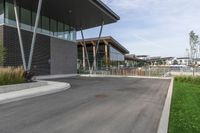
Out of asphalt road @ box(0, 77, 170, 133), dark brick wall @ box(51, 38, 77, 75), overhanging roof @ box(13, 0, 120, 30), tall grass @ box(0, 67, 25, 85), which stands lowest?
asphalt road @ box(0, 77, 170, 133)

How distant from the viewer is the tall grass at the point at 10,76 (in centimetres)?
1327

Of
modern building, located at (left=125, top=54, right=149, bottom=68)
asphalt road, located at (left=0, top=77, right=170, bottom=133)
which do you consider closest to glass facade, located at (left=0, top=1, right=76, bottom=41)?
asphalt road, located at (left=0, top=77, right=170, bottom=133)

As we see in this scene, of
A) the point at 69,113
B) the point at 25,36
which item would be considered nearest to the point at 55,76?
the point at 25,36

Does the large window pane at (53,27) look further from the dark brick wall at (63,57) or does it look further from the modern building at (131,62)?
the modern building at (131,62)

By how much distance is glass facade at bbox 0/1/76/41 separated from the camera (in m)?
20.8

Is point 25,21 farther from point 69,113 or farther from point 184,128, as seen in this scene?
point 184,128

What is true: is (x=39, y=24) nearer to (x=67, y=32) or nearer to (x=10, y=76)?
(x=67, y=32)

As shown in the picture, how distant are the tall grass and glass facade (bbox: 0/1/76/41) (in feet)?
25.6

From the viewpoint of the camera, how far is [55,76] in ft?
87.4

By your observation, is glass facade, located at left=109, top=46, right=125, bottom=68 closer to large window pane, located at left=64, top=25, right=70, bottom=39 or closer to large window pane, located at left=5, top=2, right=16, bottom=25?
large window pane, located at left=64, top=25, right=70, bottom=39

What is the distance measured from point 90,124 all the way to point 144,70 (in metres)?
25.4

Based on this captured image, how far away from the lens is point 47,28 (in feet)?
86.1

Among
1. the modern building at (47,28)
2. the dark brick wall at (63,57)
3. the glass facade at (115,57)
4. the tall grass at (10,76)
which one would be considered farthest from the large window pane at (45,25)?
the glass facade at (115,57)

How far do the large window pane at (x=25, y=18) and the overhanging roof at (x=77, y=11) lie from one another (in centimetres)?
61
